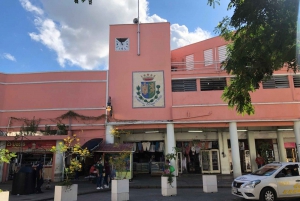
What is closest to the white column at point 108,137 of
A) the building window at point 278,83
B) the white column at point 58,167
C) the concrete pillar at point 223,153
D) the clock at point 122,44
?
the white column at point 58,167

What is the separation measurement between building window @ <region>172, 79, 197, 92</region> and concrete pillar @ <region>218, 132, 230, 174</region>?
554 centimetres

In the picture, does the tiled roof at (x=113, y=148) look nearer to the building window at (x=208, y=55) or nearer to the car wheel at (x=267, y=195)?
the car wheel at (x=267, y=195)

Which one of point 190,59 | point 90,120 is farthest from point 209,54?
point 90,120

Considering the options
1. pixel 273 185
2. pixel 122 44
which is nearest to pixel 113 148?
pixel 122 44

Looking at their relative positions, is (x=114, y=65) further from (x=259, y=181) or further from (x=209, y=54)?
(x=259, y=181)

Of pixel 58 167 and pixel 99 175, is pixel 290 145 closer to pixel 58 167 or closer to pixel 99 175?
pixel 99 175

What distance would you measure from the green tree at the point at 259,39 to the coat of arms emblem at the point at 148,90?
27.5 ft

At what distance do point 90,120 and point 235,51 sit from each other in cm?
1271

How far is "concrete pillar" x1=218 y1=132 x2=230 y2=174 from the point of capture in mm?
22266

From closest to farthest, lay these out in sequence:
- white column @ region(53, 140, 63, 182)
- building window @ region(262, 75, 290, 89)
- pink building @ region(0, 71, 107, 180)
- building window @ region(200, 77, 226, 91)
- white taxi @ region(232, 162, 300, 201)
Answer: white taxi @ region(232, 162, 300, 201) → white column @ region(53, 140, 63, 182) → pink building @ region(0, 71, 107, 180) → building window @ region(262, 75, 290, 89) → building window @ region(200, 77, 226, 91)

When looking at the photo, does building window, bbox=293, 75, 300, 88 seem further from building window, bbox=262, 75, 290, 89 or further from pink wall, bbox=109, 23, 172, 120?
pink wall, bbox=109, 23, 172, 120

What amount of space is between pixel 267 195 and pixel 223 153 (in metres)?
13.0

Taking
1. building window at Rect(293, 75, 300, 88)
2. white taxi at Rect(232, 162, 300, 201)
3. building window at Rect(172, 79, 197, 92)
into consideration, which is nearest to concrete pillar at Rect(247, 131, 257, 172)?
building window at Rect(293, 75, 300, 88)

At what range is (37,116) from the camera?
2002cm
